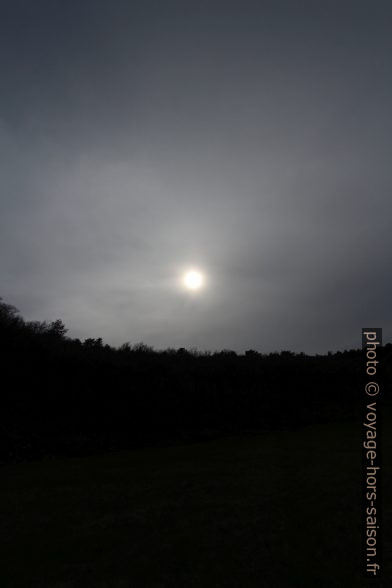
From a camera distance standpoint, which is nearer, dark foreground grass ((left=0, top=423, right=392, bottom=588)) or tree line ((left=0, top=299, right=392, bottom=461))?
dark foreground grass ((left=0, top=423, right=392, bottom=588))

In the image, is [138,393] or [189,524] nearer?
[189,524]

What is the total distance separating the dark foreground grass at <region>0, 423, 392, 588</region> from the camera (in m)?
4.34

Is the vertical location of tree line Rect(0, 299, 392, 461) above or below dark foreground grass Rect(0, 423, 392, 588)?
above

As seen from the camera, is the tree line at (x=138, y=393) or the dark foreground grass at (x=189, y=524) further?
the tree line at (x=138, y=393)

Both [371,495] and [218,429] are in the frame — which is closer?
[371,495]

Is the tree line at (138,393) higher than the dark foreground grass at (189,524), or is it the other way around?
the tree line at (138,393)

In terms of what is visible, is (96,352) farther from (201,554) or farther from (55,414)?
(201,554)

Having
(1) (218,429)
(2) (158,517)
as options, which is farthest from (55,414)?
(2) (158,517)

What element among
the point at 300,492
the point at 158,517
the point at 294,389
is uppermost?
the point at 294,389

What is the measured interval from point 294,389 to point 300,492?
40.7 ft

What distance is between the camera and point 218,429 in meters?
16.0

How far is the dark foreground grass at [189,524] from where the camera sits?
4336mm

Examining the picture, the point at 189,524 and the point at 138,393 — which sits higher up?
the point at 138,393

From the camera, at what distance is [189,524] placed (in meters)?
5.81
